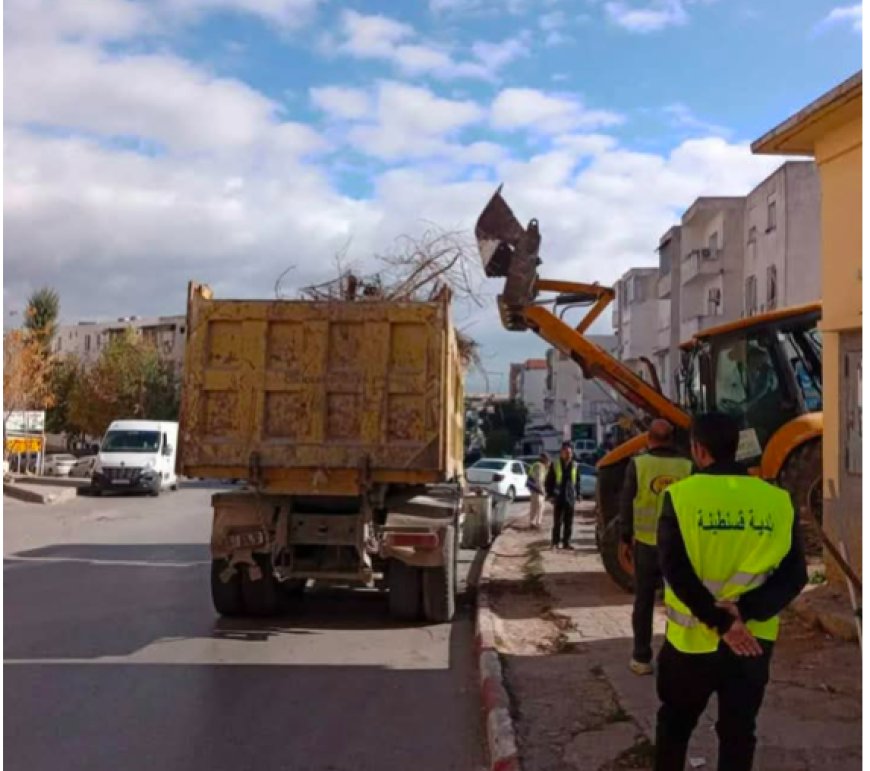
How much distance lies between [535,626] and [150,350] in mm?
52292

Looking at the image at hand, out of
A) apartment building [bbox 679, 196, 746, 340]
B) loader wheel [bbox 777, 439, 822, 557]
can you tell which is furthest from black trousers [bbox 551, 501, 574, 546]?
apartment building [bbox 679, 196, 746, 340]

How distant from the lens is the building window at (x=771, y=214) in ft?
116

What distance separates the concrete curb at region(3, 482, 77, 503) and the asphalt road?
15.6 metres

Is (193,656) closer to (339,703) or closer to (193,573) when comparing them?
(339,703)

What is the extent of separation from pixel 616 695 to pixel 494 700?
0.79 metres

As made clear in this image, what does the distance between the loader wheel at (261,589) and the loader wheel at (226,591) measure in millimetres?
60

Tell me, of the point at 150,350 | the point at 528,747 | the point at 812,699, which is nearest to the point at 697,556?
the point at 528,747

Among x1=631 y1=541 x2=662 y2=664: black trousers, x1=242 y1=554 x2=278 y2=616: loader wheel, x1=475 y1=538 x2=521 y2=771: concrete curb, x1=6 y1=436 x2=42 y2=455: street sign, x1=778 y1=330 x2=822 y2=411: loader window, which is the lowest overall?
x1=475 y1=538 x2=521 y2=771: concrete curb

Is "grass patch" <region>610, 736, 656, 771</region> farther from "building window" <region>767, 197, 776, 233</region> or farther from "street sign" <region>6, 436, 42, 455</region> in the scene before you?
"street sign" <region>6, 436, 42, 455</region>

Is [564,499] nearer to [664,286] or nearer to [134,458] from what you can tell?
[134,458]

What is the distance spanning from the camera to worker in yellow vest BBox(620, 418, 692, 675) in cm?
728

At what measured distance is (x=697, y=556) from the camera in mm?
4117

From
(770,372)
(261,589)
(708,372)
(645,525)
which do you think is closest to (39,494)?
(261,589)

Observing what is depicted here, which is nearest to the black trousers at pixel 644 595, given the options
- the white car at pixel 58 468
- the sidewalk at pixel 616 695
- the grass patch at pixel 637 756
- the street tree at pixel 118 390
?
the sidewalk at pixel 616 695
